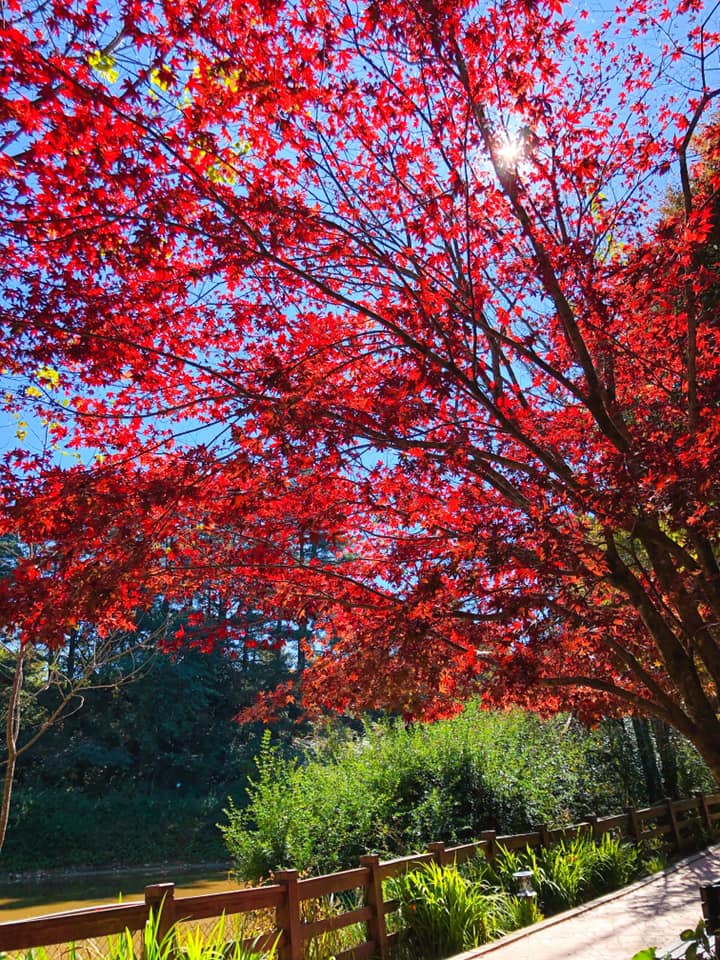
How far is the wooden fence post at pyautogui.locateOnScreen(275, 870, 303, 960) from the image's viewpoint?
16.9 ft

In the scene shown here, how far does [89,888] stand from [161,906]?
68.8 ft

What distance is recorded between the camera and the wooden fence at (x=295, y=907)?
3684 mm

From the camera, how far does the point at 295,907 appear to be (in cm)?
528

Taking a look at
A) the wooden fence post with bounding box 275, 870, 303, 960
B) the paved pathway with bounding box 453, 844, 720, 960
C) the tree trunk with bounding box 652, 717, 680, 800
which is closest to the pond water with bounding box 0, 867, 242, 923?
the tree trunk with bounding box 652, 717, 680, 800

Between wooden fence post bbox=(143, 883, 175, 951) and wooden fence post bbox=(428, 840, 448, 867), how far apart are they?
143 inches

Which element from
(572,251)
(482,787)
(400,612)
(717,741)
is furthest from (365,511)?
(482,787)

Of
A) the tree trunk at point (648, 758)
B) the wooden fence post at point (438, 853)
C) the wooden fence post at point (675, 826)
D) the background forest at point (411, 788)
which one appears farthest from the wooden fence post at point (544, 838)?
the tree trunk at point (648, 758)

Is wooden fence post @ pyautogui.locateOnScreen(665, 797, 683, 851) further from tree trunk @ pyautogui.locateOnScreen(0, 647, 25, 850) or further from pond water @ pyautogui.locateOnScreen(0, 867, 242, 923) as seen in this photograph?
pond water @ pyautogui.locateOnScreen(0, 867, 242, 923)

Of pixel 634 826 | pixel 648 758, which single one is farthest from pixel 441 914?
pixel 648 758

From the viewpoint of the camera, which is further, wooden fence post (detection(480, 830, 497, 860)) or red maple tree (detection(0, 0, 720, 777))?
wooden fence post (detection(480, 830, 497, 860))

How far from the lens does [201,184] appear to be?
13.6ft

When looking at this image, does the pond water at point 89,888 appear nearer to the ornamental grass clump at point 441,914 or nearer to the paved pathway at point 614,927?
the paved pathway at point 614,927

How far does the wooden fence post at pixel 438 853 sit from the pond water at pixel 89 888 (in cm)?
1145

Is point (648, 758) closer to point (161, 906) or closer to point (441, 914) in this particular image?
point (441, 914)
